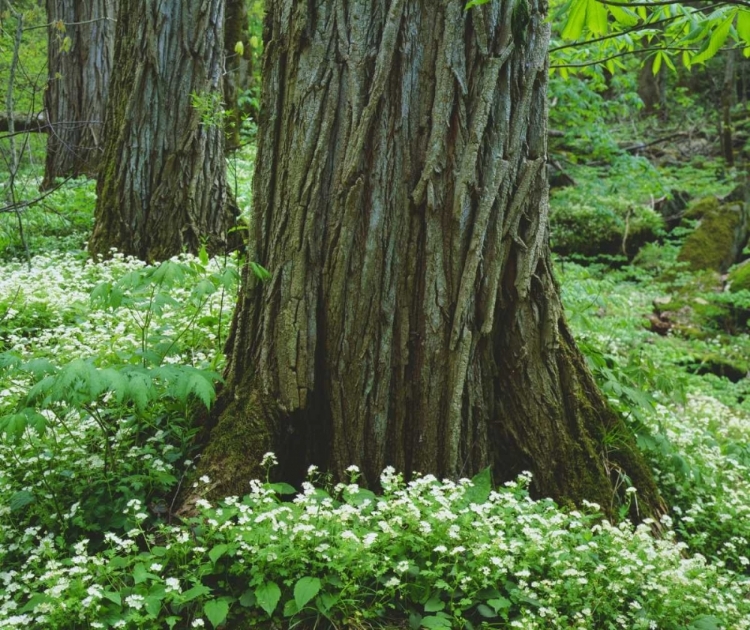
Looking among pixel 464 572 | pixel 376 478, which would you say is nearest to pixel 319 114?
pixel 376 478

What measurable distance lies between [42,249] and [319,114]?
16.0 ft

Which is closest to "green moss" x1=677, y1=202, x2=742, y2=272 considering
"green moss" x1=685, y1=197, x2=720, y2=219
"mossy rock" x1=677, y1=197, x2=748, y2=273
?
"mossy rock" x1=677, y1=197, x2=748, y2=273

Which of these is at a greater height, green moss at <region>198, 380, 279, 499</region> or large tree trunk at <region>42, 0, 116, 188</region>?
large tree trunk at <region>42, 0, 116, 188</region>

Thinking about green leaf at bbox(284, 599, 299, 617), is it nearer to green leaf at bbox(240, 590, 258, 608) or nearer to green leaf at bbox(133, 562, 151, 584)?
green leaf at bbox(240, 590, 258, 608)

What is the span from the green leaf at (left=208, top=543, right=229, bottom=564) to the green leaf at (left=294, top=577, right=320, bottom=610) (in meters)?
0.28

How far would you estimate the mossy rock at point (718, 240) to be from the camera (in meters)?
10.2

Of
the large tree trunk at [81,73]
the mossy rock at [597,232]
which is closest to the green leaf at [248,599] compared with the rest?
the large tree trunk at [81,73]

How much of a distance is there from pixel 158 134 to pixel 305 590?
4.58 meters

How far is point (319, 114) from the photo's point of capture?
2695 mm

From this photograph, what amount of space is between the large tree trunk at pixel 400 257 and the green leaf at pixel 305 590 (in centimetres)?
73

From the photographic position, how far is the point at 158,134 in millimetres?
5598

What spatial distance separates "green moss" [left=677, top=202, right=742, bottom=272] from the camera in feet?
33.5

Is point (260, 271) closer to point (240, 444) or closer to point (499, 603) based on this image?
point (240, 444)

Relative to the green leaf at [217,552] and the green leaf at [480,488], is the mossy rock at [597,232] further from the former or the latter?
the green leaf at [217,552]
